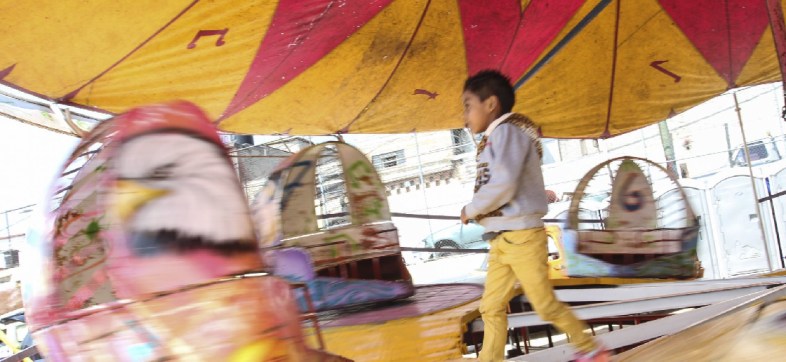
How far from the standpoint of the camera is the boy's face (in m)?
2.85

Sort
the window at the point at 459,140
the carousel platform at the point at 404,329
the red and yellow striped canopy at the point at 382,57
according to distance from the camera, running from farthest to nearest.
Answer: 1. the window at the point at 459,140
2. the red and yellow striped canopy at the point at 382,57
3. the carousel platform at the point at 404,329

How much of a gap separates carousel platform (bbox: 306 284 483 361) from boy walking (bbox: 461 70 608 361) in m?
0.57

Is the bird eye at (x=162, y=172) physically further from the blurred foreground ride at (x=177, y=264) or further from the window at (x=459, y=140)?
the window at (x=459, y=140)

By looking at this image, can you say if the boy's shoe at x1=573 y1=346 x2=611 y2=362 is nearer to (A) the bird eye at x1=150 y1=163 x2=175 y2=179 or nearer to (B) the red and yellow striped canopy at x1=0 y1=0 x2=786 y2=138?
(A) the bird eye at x1=150 y1=163 x2=175 y2=179

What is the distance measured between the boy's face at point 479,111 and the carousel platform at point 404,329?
110 cm

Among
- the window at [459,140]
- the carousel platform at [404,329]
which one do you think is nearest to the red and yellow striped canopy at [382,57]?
the carousel platform at [404,329]

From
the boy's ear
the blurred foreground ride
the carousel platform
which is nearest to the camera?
the blurred foreground ride

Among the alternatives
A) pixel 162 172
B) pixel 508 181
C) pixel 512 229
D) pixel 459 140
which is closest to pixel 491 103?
pixel 508 181

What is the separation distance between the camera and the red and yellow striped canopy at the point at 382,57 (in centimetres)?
399

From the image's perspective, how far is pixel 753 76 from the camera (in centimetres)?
726

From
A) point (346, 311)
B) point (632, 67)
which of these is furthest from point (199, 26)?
point (632, 67)

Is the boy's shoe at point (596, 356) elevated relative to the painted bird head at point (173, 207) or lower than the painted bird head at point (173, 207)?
lower

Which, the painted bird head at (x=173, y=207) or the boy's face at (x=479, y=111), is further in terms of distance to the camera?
the boy's face at (x=479, y=111)

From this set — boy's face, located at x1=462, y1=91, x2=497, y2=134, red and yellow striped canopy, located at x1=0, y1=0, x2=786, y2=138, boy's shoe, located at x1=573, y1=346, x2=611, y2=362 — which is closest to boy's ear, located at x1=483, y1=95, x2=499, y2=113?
boy's face, located at x1=462, y1=91, x2=497, y2=134
